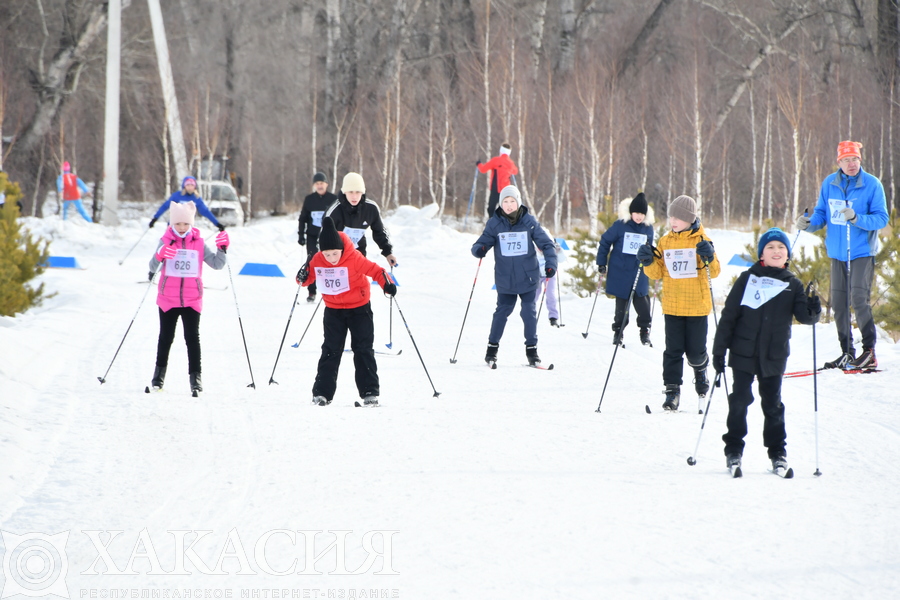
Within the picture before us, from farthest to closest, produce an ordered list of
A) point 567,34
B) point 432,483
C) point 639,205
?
point 567,34, point 639,205, point 432,483

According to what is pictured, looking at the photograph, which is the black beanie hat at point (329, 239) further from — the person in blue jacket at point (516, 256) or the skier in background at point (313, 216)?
the skier in background at point (313, 216)

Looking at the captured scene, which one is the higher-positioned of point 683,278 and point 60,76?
point 60,76

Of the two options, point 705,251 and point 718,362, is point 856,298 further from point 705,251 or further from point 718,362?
point 718,362

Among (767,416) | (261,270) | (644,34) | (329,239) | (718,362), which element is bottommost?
(767,416)

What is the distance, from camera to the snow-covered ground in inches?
133

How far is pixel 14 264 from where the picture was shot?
10945 mm

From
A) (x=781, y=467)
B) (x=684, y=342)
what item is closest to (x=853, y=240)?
(x=684, y=342)

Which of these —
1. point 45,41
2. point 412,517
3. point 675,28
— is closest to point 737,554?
point 412,517

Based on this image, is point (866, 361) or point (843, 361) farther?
point (843, 361)

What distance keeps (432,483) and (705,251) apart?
2955mm

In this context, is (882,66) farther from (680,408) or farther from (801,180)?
(680,408)

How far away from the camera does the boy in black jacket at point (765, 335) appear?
4770mm

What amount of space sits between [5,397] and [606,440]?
13.2 feet

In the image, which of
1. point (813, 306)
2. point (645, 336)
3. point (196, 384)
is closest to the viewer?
point (813, 306)
